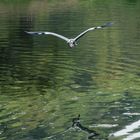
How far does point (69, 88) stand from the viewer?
96.5 feet

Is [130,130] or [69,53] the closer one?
[130,130]

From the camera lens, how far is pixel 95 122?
22.6m

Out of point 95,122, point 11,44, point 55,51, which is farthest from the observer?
point 11,44

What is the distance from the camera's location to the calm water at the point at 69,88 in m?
21.7

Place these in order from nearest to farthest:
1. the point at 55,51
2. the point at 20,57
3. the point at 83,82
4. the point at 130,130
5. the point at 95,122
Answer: the point at 130,130 → the point at 95,122 → the point at 83,82 → the point at 20,57 → the point at 55,51

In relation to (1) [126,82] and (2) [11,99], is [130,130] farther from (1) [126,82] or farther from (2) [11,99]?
(1) [126,82]

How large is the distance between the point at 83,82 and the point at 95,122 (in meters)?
8.32

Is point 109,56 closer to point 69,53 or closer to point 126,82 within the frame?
point 69,53

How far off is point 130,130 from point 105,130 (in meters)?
0.96

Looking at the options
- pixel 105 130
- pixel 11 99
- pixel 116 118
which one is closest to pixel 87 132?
pixel 105 130

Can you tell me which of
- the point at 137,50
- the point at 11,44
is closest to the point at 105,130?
the point at 137,50

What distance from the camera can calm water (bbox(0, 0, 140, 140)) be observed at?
71.3 ft

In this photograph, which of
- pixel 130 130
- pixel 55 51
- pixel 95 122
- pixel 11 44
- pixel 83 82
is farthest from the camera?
pixel 11 44

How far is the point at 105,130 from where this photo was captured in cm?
2142
